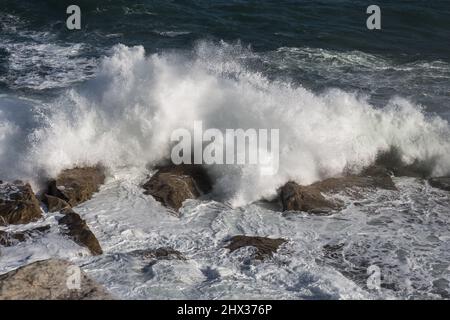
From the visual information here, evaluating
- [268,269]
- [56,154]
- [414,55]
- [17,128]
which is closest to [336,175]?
[268,269]

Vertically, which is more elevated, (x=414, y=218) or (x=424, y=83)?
(x=424, y=83)

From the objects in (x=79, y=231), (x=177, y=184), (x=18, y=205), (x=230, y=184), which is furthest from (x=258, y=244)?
(x=18, y=205)

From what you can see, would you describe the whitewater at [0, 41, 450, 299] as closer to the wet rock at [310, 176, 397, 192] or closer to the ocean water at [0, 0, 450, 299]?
the ocean water at [0, 0, 450, 299]

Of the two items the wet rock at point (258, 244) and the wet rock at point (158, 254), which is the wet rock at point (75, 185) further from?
the wet rock at point (258, 244)

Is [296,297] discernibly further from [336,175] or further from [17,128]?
[17,128]

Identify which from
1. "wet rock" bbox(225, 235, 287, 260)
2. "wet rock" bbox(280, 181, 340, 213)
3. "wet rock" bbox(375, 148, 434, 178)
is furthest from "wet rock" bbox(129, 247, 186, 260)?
"wet rock" bbox(375, 148, 434, 178)

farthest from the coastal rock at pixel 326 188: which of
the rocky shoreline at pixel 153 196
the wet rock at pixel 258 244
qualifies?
the wet rock at pixel 258 244

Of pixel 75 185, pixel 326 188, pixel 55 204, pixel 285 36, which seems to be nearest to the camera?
pixel 55 204

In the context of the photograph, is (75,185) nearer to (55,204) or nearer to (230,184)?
(55,204)
